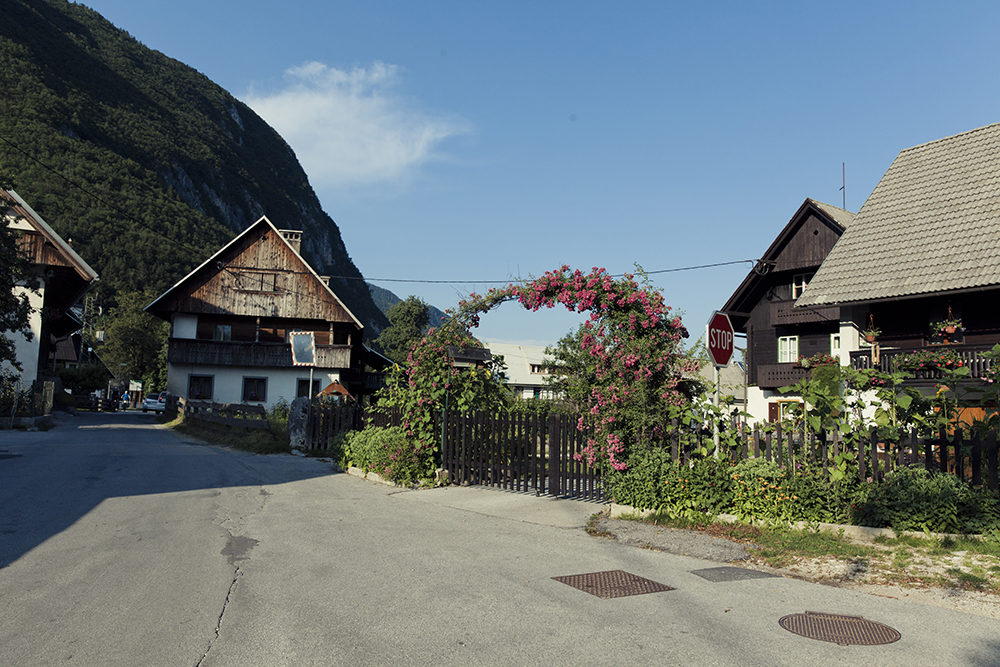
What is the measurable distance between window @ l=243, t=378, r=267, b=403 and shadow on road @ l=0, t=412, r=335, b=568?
61.0 ft

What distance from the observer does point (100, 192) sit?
10306 cm

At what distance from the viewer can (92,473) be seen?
42.9ft

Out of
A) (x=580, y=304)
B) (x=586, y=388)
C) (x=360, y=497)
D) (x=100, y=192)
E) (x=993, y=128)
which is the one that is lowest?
(x=360, y=497)

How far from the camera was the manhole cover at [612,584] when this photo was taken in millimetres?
5828

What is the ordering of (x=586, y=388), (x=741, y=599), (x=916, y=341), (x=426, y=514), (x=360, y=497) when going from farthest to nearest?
(x=916, y=341) < (x=360, y=497) < (x=586, y=388) < (x=426, y=514) < (x=741, y=599)

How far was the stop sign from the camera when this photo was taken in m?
8.31

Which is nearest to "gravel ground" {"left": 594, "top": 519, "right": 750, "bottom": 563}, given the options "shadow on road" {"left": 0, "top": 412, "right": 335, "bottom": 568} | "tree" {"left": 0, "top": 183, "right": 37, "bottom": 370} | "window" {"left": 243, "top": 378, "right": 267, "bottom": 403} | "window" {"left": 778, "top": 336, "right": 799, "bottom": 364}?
"shadow on road" {"left": 0, "top": 412, "right": 335, "bottom": 568}

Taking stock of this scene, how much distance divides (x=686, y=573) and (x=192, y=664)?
4.48 metres

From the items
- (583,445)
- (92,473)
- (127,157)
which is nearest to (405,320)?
(92,473)

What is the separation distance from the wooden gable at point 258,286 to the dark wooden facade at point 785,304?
76.1 feet

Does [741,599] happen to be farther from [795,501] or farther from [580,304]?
[580,304]

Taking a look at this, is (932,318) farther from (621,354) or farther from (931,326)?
(621,354)

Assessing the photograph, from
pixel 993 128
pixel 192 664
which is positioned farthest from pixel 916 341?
pixel 192 664

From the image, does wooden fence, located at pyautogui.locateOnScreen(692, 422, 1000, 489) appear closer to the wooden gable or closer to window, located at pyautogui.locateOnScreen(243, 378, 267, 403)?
the wooden gable
